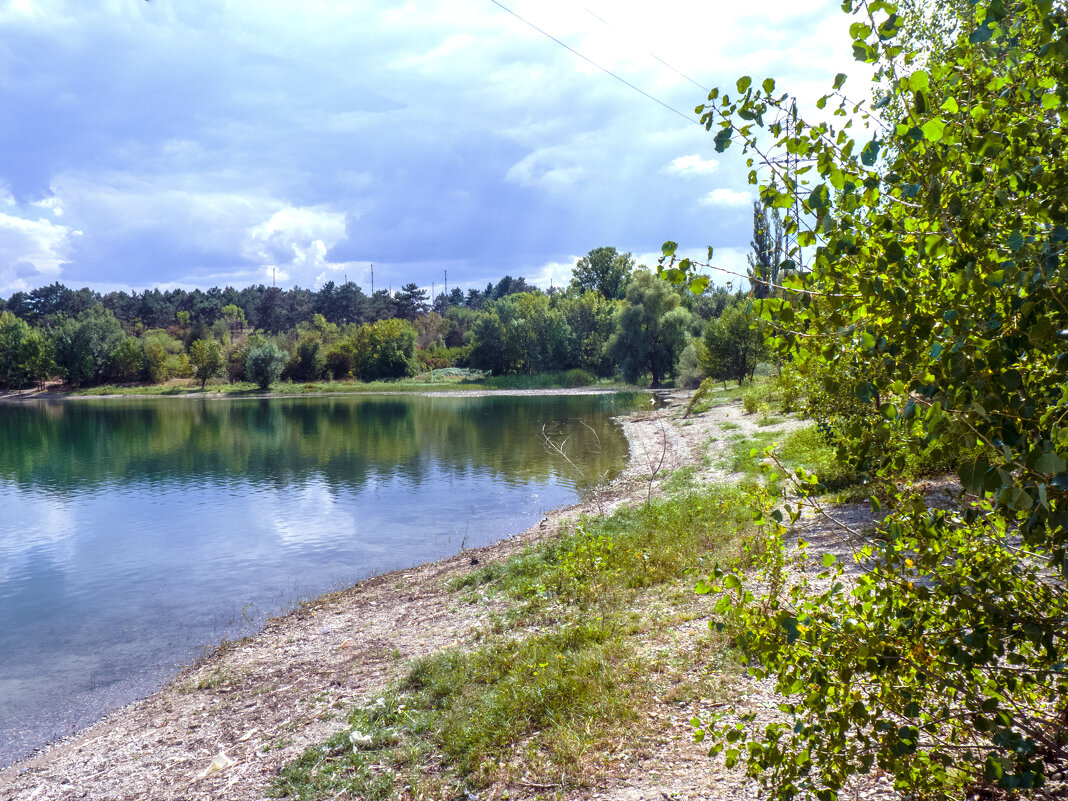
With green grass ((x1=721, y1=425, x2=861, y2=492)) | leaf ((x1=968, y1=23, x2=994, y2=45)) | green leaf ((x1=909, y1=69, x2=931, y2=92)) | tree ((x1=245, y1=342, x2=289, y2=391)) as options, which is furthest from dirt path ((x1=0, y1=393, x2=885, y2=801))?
tree ((x1=245, y1=342, x2=289, y2=391))

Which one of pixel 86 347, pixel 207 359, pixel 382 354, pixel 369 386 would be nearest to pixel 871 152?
pixel 369 386

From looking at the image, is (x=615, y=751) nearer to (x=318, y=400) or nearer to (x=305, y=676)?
(x=305, y=676)

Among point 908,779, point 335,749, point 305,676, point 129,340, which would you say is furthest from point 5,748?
point 129,340

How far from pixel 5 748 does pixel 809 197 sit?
1197 cm

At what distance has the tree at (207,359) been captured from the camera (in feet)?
325

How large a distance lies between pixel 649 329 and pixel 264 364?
56.4m

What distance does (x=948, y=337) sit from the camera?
86.1 inches

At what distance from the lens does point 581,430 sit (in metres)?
43.0

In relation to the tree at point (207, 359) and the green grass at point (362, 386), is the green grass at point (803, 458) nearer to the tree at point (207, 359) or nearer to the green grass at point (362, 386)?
the green grass at point (362, 386)

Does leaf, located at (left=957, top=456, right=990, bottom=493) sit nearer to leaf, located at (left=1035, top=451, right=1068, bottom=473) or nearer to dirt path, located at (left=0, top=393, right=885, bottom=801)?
leaf, located at (left=1035, top=451, right=1068, bottom=473)

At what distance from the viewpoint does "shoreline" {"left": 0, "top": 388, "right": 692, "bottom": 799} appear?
284 inches

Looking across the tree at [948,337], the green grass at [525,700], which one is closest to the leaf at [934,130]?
the tree at [948,337]

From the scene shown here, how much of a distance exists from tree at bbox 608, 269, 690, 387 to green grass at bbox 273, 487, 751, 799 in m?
65.1

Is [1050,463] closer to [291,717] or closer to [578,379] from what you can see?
[291,717]
